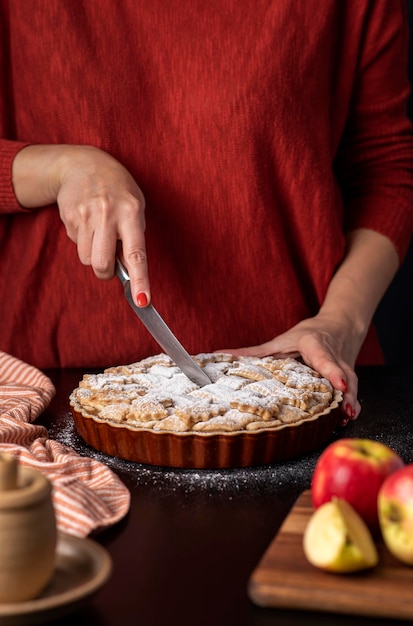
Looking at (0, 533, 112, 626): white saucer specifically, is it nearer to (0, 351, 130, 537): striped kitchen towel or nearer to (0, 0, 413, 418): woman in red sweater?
(0, 351, 130, 537): striped kitchen towel

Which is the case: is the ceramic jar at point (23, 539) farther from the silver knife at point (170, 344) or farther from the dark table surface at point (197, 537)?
the silver knife at point (170, 344)

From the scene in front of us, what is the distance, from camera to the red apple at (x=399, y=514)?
0.82 metres

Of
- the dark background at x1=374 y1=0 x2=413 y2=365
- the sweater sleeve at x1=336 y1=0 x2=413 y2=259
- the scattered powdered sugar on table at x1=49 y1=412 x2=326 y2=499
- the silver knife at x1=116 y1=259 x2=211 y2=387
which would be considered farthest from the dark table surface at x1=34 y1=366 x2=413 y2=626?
the dark background at x1=374 y1=0 x2=413 y2=365

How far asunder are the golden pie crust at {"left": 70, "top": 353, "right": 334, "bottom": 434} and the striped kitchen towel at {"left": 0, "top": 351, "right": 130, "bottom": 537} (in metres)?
0.08

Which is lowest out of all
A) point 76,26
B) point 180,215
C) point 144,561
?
point 180,215

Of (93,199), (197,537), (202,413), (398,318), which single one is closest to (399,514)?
(197,537)

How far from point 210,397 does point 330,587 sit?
1.86 feet

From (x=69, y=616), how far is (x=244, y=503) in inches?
13.6

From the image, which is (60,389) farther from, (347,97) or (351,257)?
(347,97)

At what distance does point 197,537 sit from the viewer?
98 centimetres

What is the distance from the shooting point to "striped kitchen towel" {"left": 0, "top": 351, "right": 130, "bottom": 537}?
0.98m

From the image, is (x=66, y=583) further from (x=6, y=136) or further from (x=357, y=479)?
(x=6, y=136)

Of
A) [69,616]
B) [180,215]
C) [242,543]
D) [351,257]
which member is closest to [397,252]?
[351,257]

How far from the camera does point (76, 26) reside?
178 centimetres
